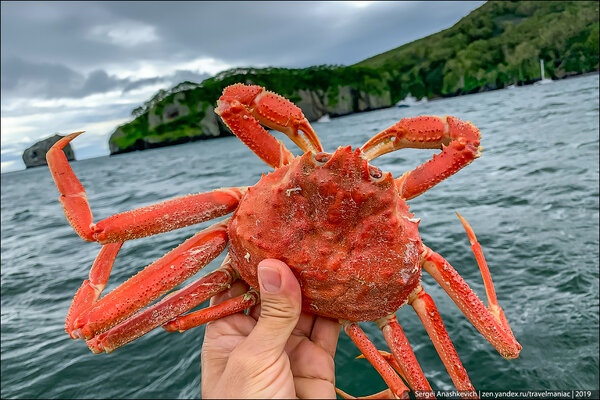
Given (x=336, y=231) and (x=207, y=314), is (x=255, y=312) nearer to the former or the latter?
(x=207, y=314)

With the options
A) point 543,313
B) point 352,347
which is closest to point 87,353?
point 352,347

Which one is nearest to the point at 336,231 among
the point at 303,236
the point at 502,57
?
the point at 303,236

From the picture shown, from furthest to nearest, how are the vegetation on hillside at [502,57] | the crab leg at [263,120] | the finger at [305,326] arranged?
1. the vegetation on hillside at [502,57]
2. the finger at [305,326]
3. the crab leg at [263,120]

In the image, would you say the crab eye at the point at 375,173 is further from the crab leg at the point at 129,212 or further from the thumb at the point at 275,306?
the crab leg at the point at 129,212

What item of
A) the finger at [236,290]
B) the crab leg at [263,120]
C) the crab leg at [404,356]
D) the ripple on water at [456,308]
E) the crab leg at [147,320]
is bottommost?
the ripple on water at [456,308]

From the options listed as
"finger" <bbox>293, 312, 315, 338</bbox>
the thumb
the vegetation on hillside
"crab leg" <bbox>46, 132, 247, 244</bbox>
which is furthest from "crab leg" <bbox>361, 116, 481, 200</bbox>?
the vegetation on hillside

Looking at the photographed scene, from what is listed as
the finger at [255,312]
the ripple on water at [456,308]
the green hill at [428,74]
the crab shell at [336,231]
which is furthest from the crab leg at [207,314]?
the green hill at [428,74]

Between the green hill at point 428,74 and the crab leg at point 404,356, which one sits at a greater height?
the green hill at point 428,74

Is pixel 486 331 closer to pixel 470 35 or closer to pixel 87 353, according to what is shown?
pixel 87 353
